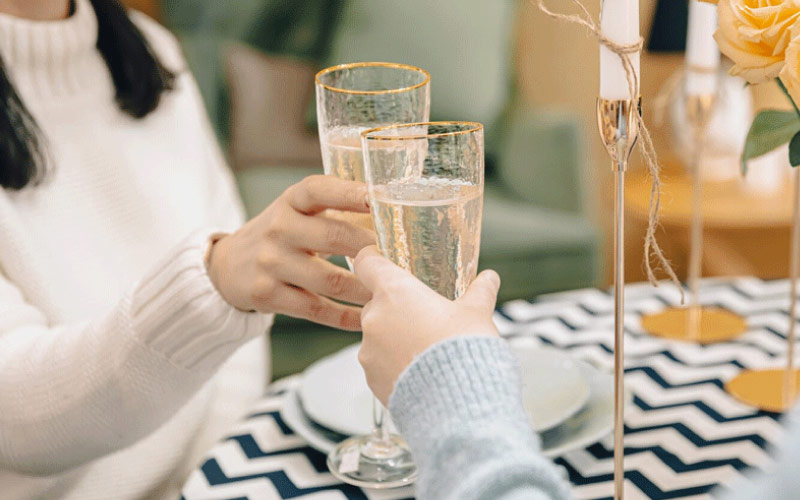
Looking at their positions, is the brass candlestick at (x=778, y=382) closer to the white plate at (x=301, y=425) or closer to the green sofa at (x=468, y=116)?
the white plate at (x=301, y=425)

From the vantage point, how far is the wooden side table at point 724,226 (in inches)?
84.7

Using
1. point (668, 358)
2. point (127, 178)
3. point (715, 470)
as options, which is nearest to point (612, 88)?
point (715, 470)

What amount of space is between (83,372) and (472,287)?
51cm

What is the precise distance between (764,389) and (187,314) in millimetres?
626

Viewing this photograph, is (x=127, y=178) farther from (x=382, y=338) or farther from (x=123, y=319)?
(x=382, y=338)

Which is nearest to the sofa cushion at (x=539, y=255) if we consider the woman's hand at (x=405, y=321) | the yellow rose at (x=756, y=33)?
the yellow rose at (x=756, y=33)

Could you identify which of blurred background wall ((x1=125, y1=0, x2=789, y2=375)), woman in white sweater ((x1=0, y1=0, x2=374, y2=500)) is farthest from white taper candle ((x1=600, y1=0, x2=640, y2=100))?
blurred background wall ((x1=125, y1=0, x2=789, y2=375))

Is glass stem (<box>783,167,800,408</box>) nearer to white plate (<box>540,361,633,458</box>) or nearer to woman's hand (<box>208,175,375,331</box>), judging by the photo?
white plate (<box>540,361,633,458</box>)

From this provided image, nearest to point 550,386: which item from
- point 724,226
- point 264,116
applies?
point 724,226

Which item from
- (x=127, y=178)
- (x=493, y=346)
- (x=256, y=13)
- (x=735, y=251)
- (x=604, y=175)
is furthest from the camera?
(x=604, y=175)

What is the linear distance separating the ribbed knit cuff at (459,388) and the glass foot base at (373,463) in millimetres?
274

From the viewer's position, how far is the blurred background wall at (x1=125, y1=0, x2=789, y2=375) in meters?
2.21

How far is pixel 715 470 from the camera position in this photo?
783mm

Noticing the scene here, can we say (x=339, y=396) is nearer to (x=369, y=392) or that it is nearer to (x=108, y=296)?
(x=369, y=392)
